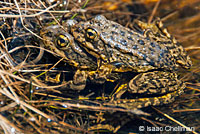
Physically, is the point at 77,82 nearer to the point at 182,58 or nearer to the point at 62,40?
the point at 62,40

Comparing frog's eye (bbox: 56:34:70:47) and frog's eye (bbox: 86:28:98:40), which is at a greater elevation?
frog's eye (bbox: 86:28:98:40)

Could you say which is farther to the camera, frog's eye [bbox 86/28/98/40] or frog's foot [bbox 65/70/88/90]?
frog's foot [bbox 65/70/88/90]

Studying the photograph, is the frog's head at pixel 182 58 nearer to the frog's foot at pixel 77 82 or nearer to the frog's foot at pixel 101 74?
the frog's foot at pixel 101 74

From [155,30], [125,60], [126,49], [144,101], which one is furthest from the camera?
[155,30]

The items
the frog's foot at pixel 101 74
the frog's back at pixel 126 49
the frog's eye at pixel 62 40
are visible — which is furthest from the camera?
the frog's foot at pixel 101 74

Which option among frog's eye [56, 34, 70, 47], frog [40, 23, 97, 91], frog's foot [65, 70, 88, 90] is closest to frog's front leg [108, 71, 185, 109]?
frog's foot [65, 70, 88, 90]

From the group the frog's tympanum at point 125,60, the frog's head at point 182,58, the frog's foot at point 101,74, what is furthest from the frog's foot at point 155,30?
the frog's foot at point 101,74

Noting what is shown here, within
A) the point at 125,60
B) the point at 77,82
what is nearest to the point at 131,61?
the point at 125,60

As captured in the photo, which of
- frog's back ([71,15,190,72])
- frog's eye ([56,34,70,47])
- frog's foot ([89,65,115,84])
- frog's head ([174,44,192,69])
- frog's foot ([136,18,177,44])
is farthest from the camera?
frog's foot ([136,18,177,44])

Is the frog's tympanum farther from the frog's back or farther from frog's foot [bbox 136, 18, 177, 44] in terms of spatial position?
frog's foot [bbox 136, 18, 177, 44]
